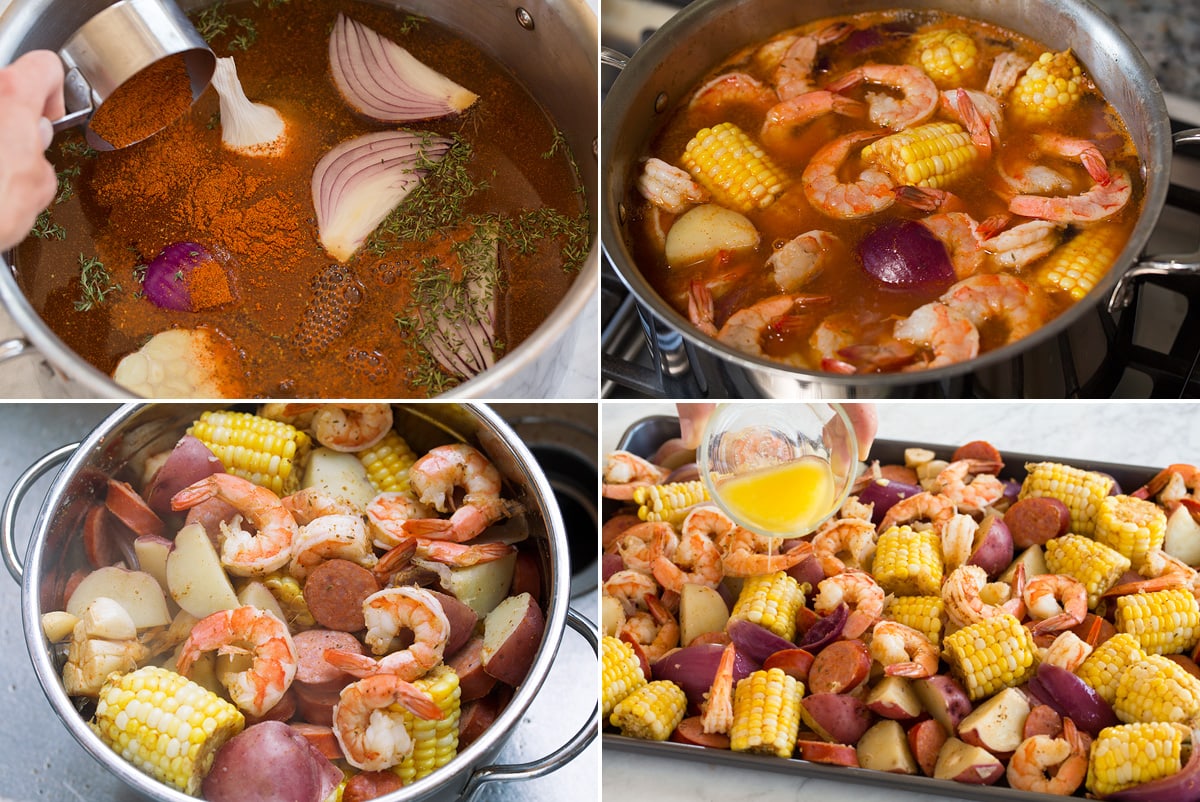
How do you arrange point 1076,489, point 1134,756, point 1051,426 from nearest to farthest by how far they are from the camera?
1. point 1134,756
2. point 1076,489
3. point 1051,426

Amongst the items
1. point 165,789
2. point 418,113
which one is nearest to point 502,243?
point 418,113

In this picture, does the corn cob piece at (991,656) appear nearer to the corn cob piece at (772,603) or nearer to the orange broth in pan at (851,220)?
the corn cob piece at (772,603)

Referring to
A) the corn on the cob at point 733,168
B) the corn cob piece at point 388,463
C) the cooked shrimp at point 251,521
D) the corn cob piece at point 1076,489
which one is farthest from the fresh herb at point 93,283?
the corn cob piece at point 1076,489

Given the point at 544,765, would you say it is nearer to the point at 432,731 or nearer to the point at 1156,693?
the point at 432,731

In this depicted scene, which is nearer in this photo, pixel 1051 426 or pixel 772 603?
pixel 772 603

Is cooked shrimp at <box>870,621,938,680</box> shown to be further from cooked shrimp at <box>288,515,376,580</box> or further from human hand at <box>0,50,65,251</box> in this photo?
human hand at <box>0,50,65,251</box>

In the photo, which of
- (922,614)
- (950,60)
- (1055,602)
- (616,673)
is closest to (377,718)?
(616,673)
